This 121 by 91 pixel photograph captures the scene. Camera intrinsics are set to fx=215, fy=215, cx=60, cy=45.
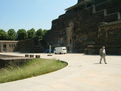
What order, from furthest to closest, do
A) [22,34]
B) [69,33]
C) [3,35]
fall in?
[22,34] < [3,35] < [69,33]

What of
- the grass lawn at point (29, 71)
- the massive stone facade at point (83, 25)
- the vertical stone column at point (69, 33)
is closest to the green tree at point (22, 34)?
the massive stone facade at point (83, 25)

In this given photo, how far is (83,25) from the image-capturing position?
153 feet

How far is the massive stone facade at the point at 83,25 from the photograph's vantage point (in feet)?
137

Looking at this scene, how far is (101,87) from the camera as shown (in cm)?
817

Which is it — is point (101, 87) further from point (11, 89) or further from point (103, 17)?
point (103, 17)

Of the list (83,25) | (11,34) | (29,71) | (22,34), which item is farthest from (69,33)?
(11,34)

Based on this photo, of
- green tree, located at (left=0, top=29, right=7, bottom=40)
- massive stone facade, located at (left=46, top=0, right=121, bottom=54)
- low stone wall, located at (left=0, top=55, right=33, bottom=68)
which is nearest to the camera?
low stone wall, located at (left=0, top=55, right=33, bottom=68)

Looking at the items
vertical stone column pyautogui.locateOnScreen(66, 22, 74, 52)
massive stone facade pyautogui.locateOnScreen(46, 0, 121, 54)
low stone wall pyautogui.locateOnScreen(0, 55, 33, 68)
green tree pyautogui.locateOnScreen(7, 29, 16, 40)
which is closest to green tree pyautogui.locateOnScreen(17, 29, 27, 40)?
green tree pyautogui.locateOnScreen(7, 29, 16, 40)

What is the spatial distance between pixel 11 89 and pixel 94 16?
128 ft

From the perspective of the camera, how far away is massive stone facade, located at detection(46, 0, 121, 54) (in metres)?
41.6

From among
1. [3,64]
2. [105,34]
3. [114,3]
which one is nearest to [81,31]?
[114,3]

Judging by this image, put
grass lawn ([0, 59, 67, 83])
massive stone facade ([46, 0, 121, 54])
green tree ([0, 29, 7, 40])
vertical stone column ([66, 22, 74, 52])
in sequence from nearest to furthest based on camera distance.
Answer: grass lawn ([0, 59, 67, 83]) → massive stone facade ([46, 0, 121, 54]) → vertical stone column ([66, 22, 74, 52]) → green tree ([0, 29, 7, 40])

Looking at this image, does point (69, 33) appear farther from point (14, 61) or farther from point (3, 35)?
point (3, 35)

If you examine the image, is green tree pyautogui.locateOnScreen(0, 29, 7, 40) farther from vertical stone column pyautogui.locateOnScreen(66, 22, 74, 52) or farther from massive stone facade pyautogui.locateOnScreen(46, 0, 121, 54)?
vertical stone column pyautogui.locateOnScreen(66, 22, 74, 52)
